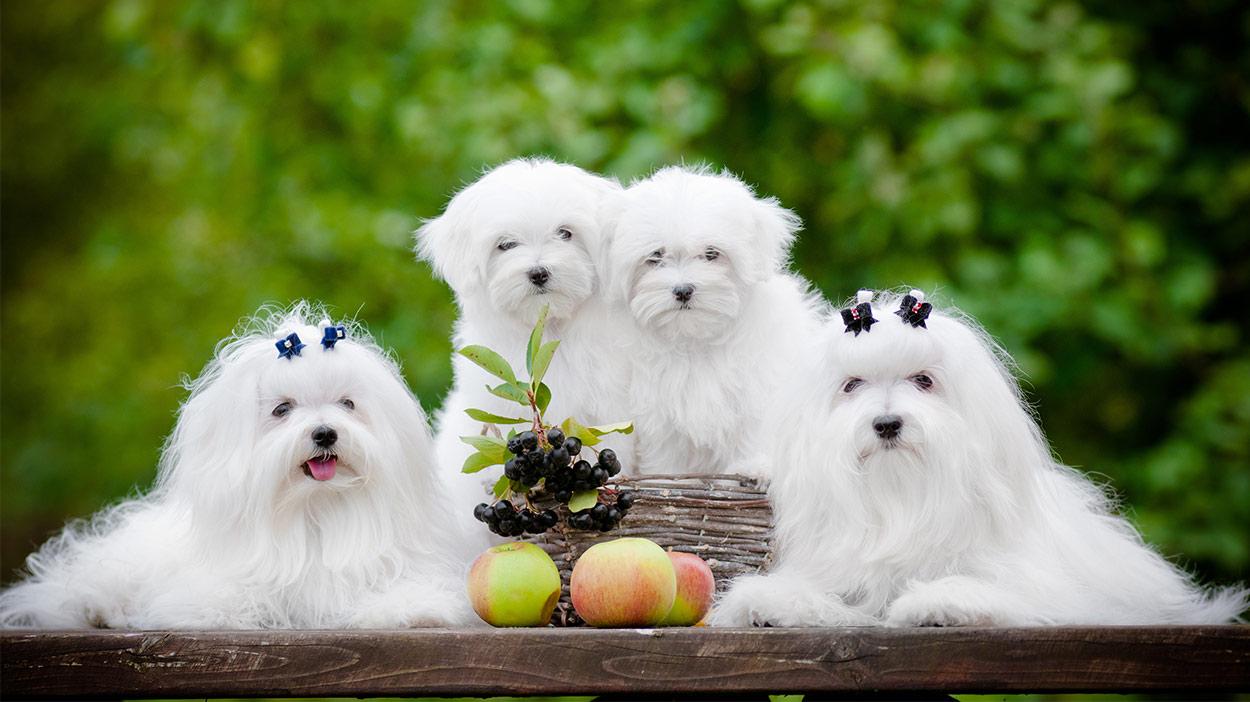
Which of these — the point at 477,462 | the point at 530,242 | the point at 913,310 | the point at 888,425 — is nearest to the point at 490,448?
the point at 477,462

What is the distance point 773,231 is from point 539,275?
0.64 m

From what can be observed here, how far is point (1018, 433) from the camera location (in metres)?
2.47

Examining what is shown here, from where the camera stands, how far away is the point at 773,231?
2.97 meters

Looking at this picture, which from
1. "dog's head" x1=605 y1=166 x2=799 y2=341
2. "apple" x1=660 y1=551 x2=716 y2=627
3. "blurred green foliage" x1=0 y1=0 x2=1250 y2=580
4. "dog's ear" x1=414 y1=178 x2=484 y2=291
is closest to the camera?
"apple" x1=660 y1=551 x2=716 y2=627

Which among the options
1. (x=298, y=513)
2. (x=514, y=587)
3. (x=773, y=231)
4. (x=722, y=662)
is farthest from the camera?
(x=773, y=231)

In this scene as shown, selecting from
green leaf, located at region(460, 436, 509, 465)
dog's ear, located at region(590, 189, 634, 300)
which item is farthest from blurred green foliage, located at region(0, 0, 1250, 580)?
green leaf, located at region(460, 436, 509, 465)

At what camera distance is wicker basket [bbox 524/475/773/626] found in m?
2.59

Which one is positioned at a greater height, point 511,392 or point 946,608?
point 511,392

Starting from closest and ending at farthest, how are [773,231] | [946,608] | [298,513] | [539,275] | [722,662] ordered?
[722,662] < [946,608] < [298,513] < [539,275] < [773,231]

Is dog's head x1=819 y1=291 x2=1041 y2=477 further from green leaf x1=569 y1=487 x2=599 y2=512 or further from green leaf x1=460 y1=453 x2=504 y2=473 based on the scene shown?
green leaf x1=460 y1=453 x2=504 y2=473

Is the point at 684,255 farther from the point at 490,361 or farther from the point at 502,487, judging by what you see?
the point at 502,487

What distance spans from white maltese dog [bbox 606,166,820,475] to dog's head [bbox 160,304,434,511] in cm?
59

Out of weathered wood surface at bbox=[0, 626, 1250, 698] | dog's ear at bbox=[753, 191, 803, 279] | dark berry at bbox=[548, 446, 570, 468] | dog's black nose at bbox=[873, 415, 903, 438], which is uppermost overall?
dog's ear at bbox=[753, 191, 803, 279]

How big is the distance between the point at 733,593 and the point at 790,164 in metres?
3.46
